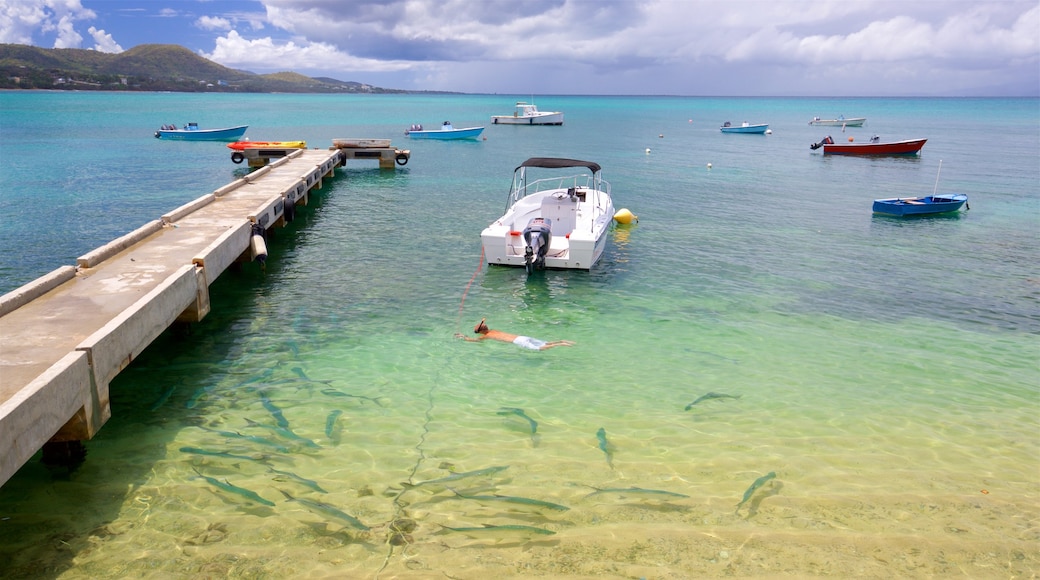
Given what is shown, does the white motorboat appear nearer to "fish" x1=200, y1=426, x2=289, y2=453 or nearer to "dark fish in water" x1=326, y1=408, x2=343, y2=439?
"dark fish in water" x1=326, y1=408, x2=343, y2=439

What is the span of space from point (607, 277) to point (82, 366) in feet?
43.4

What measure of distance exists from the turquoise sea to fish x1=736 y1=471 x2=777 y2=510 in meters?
0.03

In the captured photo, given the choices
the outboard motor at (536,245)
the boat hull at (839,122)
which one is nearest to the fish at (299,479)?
the outboard motor at (536,245)

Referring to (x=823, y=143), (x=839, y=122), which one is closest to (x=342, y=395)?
(x=823, y=143)

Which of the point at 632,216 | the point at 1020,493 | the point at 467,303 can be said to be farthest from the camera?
the point at 632,216

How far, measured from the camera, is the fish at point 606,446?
898 centimetres

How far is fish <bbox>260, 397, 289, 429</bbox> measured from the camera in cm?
974

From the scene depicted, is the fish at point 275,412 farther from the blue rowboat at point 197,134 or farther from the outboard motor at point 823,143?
the blue rowboat at point 197,134

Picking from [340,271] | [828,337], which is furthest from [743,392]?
[340,271]

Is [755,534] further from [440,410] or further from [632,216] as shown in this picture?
[632,216]

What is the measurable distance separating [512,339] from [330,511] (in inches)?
250

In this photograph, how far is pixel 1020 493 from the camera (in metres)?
8.55

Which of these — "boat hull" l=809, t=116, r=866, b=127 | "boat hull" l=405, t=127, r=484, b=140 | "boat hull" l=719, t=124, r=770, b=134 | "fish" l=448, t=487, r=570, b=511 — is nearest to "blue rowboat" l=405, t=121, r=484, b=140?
"boat hull" l=405, t=127, r=484, b=140

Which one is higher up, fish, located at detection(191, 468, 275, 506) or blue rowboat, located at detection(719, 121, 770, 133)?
blue rowboat, located at detection(719, 121, 770, 133)
